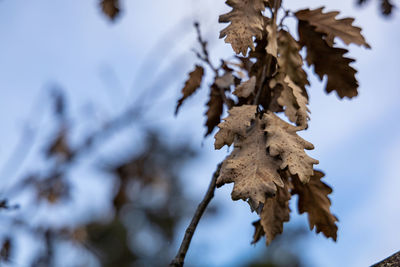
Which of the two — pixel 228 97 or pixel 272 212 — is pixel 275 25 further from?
pixel 272 212

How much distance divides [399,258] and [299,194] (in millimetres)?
414

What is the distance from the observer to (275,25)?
1430 mm

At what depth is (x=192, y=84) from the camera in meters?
1.81

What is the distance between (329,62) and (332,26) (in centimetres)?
13

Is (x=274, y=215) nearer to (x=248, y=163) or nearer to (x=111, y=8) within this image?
(x=248, y=163)

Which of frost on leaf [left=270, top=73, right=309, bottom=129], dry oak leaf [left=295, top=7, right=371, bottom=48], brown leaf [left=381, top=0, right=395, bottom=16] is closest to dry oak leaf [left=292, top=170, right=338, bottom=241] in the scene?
frost on leaf [left=270, top=73, right=309, bottom=129]

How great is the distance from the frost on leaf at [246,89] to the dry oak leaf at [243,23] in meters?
0.23

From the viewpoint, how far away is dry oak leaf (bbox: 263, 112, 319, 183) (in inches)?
45.3

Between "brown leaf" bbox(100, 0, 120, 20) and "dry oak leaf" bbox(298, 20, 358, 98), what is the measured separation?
35.6 inches

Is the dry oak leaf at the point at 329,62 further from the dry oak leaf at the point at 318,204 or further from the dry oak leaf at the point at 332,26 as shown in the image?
→ the dry oak leaf at the point at 318,204

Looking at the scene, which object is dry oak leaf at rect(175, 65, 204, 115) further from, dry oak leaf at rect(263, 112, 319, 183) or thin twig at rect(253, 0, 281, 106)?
dry oak leaf at rect(263, 112, 319, 183)

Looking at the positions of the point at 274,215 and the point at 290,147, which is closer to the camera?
the point at 290,147

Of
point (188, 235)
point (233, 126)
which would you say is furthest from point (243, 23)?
point (188, 235)

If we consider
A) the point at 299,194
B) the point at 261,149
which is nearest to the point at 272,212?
the point at 299,194
